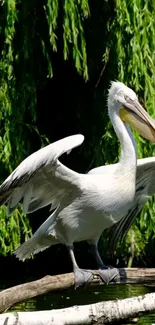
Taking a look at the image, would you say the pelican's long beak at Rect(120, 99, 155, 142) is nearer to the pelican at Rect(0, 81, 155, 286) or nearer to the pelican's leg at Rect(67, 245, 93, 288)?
the pelican at Rect(0, 81, 155, 286)

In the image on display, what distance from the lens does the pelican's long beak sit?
5.98 m

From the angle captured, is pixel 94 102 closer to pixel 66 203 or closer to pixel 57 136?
pixel 57 136

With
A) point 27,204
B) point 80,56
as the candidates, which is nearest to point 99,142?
point 80,56

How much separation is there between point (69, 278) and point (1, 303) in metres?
0.62

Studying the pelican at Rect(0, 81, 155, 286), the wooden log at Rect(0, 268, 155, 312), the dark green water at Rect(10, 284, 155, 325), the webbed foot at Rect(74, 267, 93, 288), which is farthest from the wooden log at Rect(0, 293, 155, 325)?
the dark green water at Rect(10, 284, 155, 325)

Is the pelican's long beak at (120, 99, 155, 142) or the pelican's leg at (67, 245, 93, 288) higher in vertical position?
the pelican's long beak at (120, 99, 155, 142)

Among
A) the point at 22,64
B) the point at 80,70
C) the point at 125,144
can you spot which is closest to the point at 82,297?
the point at 80,70

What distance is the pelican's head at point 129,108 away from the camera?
235 inches

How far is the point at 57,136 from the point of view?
10.4 metres

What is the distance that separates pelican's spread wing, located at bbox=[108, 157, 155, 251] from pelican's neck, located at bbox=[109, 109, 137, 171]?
30 centimetres

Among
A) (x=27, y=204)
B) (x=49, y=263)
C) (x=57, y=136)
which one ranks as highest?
(x=27, y=204)

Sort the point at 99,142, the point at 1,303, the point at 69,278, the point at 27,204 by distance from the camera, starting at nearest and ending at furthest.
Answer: the point at 1,303 → the point at 69,278 → the point at 27,204 → the point at 99,142

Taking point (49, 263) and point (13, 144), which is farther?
point (49, 263)

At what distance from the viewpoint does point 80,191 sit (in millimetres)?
5637
